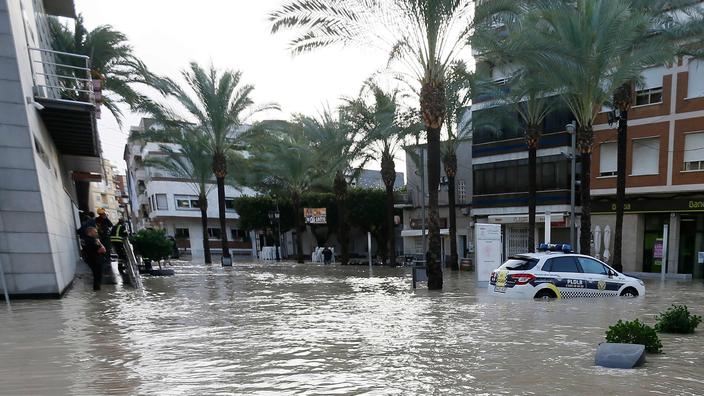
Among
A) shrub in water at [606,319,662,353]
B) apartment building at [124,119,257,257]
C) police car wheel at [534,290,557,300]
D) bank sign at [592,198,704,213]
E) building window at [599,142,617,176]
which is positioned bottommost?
apartment building at [124,119,257,257]

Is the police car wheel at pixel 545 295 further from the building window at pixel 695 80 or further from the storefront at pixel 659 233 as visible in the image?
the building window at pixel 695 80

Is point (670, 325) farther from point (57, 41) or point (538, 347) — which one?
point (57, 41)

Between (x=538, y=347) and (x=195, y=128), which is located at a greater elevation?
(x=195, y=128)

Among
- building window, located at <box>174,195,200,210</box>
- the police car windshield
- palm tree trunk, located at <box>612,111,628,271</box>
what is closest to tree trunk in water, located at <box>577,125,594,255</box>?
palm tree trunk, located at <box>612,111,628,271</box>

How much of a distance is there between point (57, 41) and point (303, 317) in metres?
17.7

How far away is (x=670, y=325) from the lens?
7.44 metres

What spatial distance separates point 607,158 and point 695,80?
5484mm

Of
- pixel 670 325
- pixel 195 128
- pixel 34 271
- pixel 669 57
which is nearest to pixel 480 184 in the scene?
pixel 669 57

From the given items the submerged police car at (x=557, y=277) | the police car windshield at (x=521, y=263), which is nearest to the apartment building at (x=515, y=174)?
the submerged police car at (x=557, y=277)

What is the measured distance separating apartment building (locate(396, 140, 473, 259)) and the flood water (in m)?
22.7

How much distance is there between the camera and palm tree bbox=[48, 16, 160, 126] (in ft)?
61.7

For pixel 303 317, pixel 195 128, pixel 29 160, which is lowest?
pixel 303 317

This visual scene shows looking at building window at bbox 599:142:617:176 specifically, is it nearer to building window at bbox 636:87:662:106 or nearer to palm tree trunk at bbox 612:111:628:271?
building window at bbox 636:87:662:106

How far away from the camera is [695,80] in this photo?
22.5m
